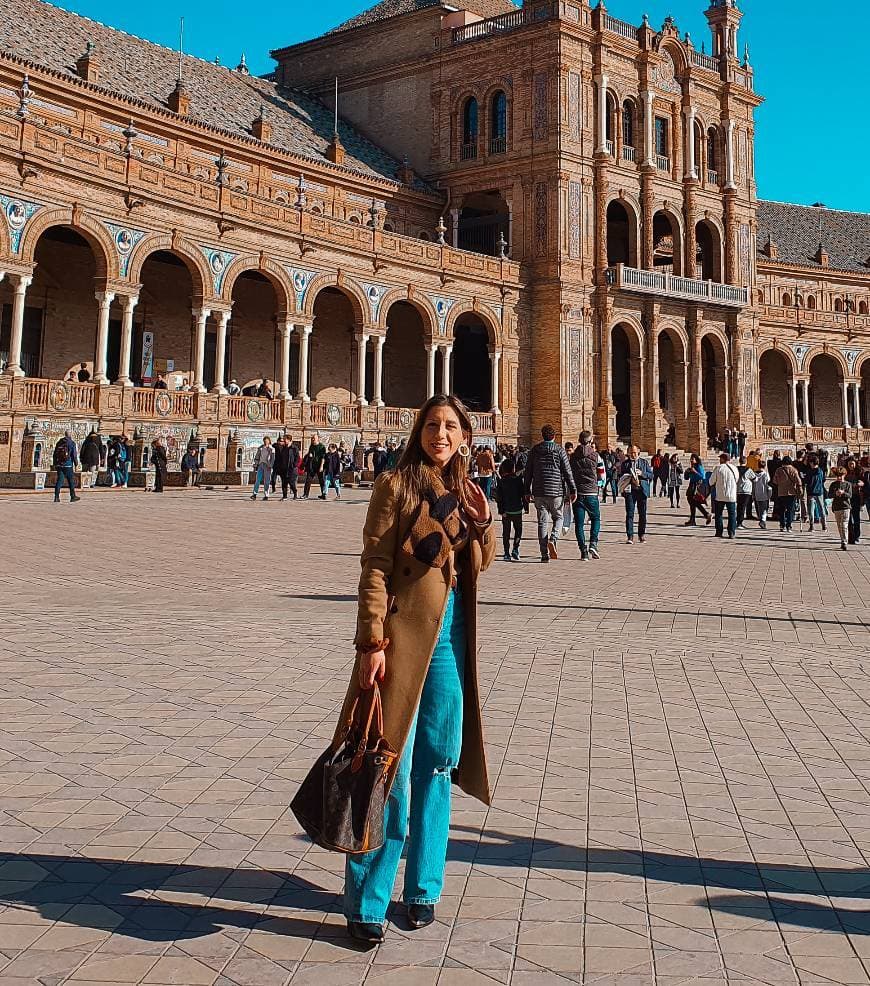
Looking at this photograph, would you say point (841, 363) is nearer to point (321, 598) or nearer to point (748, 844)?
point (321, 598)

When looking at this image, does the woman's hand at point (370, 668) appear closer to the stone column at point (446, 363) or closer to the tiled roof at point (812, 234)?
the stone column at point (446, 363)

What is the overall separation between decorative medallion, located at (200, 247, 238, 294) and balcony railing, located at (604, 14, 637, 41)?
24.1 metres

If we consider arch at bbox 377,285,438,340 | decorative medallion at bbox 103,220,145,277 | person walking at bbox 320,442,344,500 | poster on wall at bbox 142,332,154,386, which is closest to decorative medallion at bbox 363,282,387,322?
arch at bbox 377,285,438,340

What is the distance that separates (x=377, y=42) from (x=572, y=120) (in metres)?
12.0

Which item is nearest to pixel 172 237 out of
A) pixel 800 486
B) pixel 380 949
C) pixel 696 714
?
pixel 800 486

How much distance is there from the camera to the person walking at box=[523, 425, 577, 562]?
46.9 ft

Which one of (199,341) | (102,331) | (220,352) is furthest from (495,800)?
(199,341)

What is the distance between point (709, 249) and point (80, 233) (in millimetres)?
34089

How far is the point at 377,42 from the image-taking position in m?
48.4

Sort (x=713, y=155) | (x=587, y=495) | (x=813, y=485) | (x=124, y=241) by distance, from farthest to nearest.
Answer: (x=713, y=155) < (x=124, y=241) < (x=813, y=485) < (x=587, y=495)

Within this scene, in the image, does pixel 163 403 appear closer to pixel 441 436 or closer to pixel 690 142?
pixel 441 436

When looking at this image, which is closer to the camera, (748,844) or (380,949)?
(380,949)

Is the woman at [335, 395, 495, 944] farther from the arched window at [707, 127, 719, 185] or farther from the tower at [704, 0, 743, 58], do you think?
the tower at [704, 0, 743, 58]

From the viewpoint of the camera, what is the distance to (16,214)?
25.3 m
